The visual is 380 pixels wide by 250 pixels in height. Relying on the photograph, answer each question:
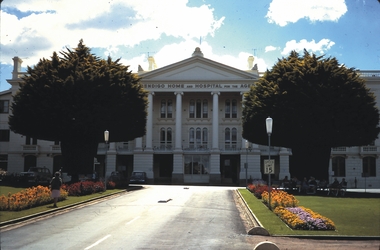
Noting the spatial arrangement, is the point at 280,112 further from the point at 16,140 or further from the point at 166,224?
the point at 16,140

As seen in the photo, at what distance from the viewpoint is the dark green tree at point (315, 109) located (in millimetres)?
35062

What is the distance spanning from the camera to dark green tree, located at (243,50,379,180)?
35062 mm

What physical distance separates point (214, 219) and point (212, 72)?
49042 millimetres

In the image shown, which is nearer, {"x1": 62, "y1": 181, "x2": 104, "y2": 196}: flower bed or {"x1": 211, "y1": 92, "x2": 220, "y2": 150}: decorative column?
{"x1": 62, "y1": 181, "x2": 104, "y2": 196}: flower bed

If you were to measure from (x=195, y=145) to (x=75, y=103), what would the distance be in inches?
1295

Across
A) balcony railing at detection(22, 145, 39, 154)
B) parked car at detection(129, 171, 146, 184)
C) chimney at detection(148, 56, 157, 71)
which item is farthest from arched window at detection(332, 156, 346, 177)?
balcony railing at detection(22, 145, 39, 154)

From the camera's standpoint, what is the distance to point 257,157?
218ft

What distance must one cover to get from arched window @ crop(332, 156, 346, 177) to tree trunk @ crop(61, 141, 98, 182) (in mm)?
39464

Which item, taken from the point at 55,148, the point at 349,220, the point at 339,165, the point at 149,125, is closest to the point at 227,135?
the point at 149,125

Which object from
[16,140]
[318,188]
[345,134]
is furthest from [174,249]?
[16,140]

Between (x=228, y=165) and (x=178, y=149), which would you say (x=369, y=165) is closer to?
(x=228, y=165)

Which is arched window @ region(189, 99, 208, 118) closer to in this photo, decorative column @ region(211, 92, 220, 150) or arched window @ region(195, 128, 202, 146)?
arched window @ region(195, 128, 202, 146)

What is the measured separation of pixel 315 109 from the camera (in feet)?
118

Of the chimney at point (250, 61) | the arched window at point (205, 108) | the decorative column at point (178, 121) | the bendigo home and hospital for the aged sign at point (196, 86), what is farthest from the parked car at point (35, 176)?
the chimney at point (250, 61)
